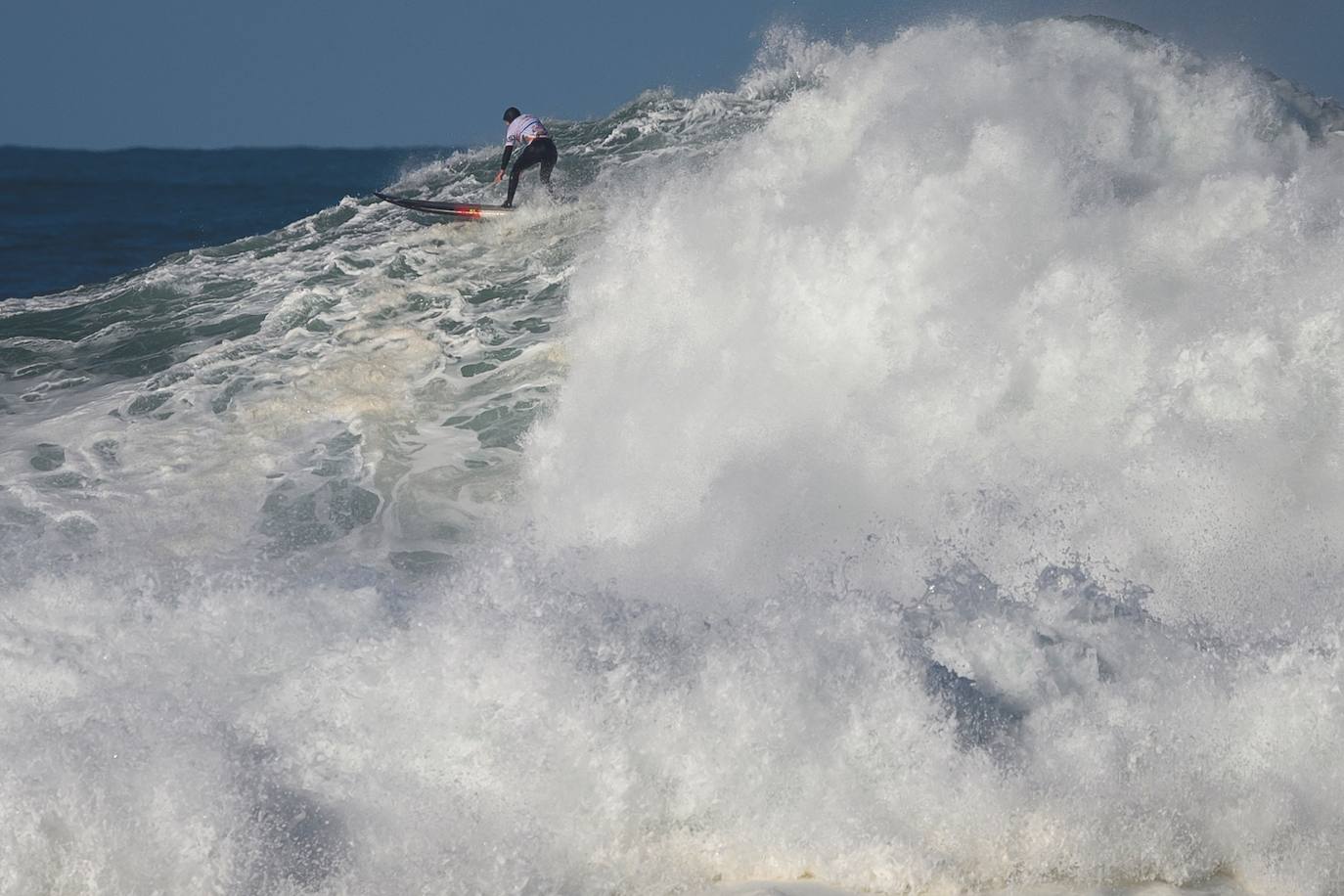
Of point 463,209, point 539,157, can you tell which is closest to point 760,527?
point 463,209

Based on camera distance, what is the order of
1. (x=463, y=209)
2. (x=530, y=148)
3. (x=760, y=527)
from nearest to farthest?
(x=760, y=527), (x=463, y=209), (x=530, y=148)

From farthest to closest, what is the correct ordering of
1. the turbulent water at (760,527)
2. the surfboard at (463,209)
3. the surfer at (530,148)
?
the surfer at (530,148)
the surfboard at (463,209)
the turbulent water at (760,527)

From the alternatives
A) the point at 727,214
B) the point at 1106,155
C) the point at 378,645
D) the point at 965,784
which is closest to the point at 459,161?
the point at 727,214

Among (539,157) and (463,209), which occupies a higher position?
(539,157)

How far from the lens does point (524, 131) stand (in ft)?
41.9

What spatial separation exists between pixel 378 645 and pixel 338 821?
2.60 feet

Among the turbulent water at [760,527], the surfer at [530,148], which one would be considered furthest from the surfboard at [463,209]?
the turbulent water at [760,527]

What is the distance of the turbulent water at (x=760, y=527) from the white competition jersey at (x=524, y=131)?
232cm

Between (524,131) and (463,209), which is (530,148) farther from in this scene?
(463,209)

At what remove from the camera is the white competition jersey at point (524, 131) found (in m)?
12.7

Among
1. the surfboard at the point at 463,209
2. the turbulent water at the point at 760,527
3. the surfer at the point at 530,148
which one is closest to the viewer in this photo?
the turbulent water at the point at 760,527

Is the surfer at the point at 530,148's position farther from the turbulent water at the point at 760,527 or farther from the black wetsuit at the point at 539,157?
the turbulent water at the point at 760,527

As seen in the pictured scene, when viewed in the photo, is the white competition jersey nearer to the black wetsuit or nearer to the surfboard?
the black wetsuit

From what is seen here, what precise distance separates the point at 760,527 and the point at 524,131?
802 centimetres
